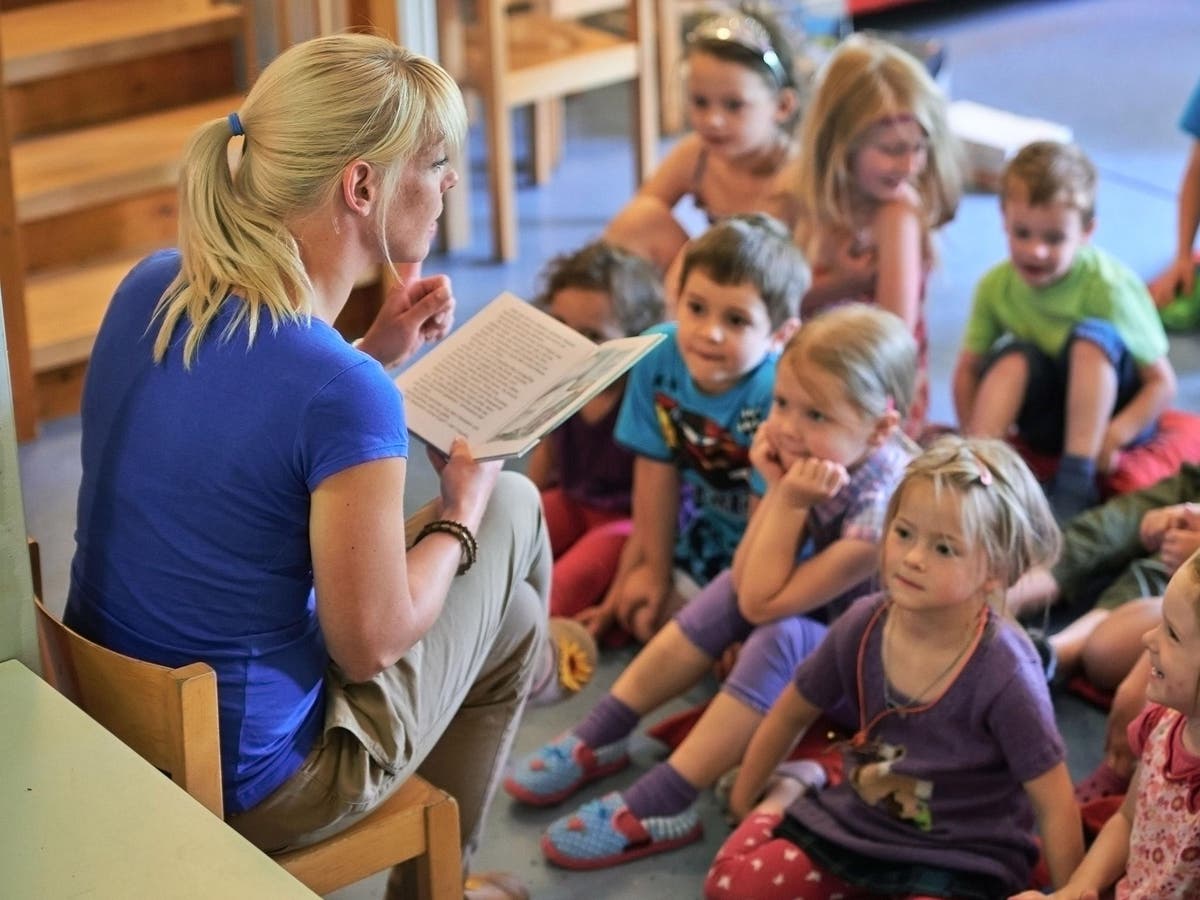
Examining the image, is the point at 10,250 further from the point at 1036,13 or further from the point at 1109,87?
the point at 1036,13

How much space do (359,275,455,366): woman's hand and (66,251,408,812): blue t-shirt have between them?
33 cm

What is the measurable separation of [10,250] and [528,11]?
2254 millimetres

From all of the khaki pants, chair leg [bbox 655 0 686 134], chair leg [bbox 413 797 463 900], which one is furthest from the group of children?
Answer: chair leg [bbox 655 0 686 134]

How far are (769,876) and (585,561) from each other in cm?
81

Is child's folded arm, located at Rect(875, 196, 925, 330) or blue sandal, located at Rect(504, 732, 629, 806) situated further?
child's folded arm, located at Rect(875, 196, 925, 330)

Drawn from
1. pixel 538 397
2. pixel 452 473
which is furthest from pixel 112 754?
pixel 538 397

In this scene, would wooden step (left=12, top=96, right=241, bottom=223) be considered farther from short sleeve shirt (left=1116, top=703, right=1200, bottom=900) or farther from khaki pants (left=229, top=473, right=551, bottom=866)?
short sleeve shirt (left=1116, top=703, right=1200, bottom=900)

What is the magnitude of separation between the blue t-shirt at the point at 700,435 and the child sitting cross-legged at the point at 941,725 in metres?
0.49

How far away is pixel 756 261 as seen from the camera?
2.37 m

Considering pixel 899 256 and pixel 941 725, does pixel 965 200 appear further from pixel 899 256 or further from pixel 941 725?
pixel 941 725

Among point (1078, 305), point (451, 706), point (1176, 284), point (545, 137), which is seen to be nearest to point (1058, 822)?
point (451, 706)

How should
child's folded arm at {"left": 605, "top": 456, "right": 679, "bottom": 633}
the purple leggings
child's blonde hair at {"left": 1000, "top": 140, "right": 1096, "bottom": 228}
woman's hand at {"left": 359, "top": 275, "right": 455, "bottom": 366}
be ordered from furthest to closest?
child's blonde hair at {"left": 1000, "top": 140, "right": 1096, "bottom": 228} → child's folded arm at {"left": 605, "top": 456, "right": 679, "bottom": 633} → the purple leggings → woman's hand at {"left": 359, "top": 275, "right": 455, "bottom": 366}

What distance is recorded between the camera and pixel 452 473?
1.75m

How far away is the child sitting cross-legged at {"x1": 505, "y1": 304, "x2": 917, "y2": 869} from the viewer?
212 cm
